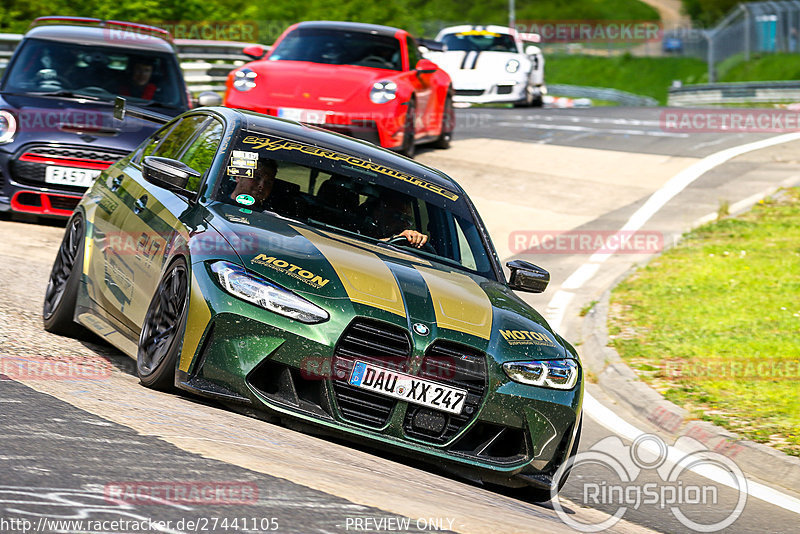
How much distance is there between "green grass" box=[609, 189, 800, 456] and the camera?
816 centimetres

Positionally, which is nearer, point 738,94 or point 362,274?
point 362,274

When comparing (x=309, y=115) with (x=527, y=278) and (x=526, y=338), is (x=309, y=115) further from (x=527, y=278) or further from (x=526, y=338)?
(x=526, y=338)

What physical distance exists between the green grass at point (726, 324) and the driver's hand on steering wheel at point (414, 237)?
2440mm

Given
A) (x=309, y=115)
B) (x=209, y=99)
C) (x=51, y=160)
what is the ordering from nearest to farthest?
(x=51, y=160)
(x=209, y=99)
(x=309, y=115)

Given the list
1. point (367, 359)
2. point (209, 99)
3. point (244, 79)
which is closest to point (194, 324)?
point (367, 359)

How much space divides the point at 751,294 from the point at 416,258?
19.3 ft

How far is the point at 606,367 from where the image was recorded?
9227 mm

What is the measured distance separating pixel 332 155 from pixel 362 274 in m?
1.45

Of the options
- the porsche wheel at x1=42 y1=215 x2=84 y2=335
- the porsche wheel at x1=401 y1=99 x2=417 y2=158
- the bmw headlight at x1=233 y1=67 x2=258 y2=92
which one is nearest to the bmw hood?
the porsche wheel at x1=42 y1=215 x2=84 y2=335

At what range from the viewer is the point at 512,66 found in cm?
2619

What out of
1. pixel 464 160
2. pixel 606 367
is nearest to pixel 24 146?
pixel 606 367

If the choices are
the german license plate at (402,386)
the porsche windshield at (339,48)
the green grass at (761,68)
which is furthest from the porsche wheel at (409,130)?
the green grass at (761,68)

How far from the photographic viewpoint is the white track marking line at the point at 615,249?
6693 millimetres

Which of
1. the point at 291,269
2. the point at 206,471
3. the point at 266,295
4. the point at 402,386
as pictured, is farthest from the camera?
the point at 291,269
